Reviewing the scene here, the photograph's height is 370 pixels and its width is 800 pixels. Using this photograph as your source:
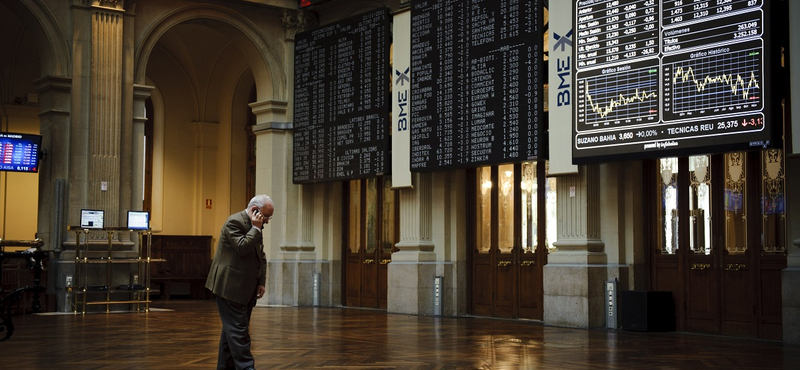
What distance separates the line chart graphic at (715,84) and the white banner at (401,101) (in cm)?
509

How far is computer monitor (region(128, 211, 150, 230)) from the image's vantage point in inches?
601

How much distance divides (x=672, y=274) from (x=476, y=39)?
436 cm

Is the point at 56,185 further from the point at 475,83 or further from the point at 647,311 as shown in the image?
the point at 647,311

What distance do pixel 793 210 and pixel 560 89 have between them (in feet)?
10.9

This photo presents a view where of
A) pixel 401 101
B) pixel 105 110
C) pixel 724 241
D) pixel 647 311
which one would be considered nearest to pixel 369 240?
pixel 401 101

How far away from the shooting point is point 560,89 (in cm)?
1273

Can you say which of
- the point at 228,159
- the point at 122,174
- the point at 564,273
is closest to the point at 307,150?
the point at 122,174

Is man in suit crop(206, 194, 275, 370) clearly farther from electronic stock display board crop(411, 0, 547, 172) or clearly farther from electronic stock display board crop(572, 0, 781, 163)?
electronic stock display board crop(411, 0, 547, 172)

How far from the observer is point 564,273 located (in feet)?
42.1

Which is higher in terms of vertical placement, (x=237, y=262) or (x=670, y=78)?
(x=670, y=78)

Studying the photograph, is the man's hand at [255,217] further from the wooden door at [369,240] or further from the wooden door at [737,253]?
the wooden door at [369,240]

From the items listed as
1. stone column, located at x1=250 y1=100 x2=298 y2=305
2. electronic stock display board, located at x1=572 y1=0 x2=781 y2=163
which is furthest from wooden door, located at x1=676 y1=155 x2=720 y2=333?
stone column, located at x1=250 y1=100 x2=298 y2=305

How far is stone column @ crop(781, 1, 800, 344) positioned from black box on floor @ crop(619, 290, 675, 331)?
1.76 metres

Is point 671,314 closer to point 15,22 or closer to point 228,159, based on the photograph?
point 228,159
